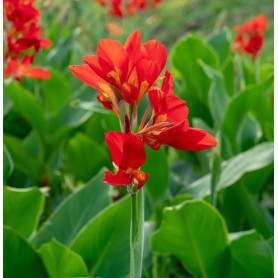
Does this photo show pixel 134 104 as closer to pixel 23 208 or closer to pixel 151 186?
pixel 23 208

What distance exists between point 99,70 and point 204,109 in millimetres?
1510

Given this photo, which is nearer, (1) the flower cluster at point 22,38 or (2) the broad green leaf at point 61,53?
(1) the flower cluster at point 22,38

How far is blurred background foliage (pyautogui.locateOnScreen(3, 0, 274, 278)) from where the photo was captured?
4.06ft

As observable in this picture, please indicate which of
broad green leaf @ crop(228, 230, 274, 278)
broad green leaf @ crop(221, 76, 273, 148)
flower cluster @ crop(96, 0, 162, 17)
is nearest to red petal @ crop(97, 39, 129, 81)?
broad green leaf @ crop(228, 230, 274, 278)

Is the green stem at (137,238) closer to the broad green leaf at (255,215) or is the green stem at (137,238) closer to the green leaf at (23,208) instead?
the green leaf at (23,208)

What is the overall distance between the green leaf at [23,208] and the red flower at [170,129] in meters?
0.70

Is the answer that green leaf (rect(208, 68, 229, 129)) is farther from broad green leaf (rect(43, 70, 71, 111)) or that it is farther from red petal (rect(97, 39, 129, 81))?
red petal (rect(97, 39, 129, 81))

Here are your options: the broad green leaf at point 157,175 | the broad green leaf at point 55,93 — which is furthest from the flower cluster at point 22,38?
the broad green leaf at point 55,93

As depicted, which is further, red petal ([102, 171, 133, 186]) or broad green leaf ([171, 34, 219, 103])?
broad green leaf ([171, 34, 219, 103])

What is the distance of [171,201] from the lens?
1.47m

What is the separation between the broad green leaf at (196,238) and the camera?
1218 mm

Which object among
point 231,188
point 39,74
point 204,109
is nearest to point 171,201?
point 231,188

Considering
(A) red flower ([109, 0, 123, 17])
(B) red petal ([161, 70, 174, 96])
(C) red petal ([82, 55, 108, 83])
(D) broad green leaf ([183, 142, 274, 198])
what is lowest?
(D) broad green leaf ([183, 142, 274, 198])

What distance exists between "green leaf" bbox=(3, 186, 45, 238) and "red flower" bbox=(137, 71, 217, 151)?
70 centimetres
